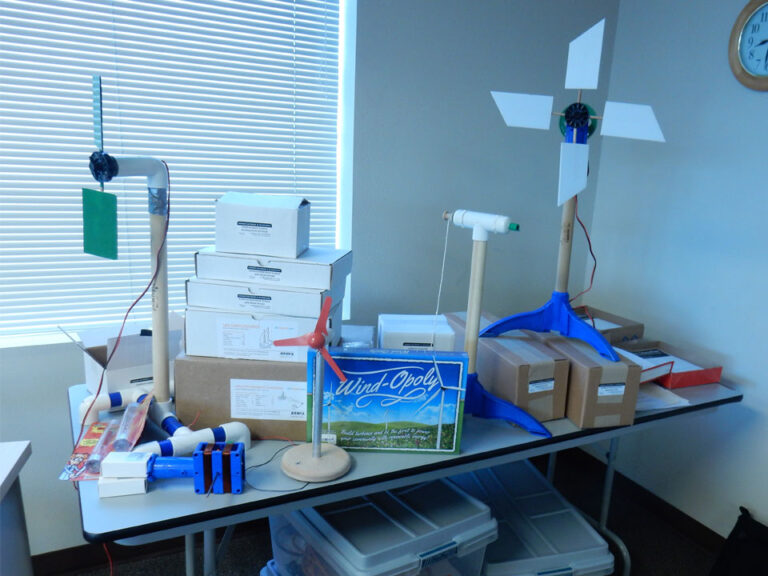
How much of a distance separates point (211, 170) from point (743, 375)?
211 centimetres

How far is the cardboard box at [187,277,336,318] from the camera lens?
1.33m

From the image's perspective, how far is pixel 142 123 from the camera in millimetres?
1841

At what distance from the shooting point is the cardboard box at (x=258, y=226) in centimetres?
132

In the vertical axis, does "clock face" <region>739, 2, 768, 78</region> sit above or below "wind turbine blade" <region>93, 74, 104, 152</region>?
above

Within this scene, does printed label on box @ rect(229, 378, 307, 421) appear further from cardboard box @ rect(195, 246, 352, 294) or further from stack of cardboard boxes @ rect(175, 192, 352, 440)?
cardboard box @ rect(195, 246, 352, 294)

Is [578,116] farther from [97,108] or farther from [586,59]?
[97,108]

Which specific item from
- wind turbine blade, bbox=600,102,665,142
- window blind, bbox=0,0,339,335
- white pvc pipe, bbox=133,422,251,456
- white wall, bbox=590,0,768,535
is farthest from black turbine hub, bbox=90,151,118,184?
white wall, bbox=590,0,768,535

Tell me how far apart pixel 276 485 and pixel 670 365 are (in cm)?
135

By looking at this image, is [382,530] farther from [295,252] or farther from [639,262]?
[639,262]

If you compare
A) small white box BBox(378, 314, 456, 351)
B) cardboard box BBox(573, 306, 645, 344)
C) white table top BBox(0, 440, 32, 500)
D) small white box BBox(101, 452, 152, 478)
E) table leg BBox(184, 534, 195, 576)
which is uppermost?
small white box BBox(378, 314, 456, 351)

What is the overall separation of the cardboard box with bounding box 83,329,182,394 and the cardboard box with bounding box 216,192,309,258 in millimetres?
396

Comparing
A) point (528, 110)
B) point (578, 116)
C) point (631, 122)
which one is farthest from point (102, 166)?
point (631, 122)

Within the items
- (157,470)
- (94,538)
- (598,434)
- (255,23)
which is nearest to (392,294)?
(598,434)

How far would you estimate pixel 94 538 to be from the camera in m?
0.98
